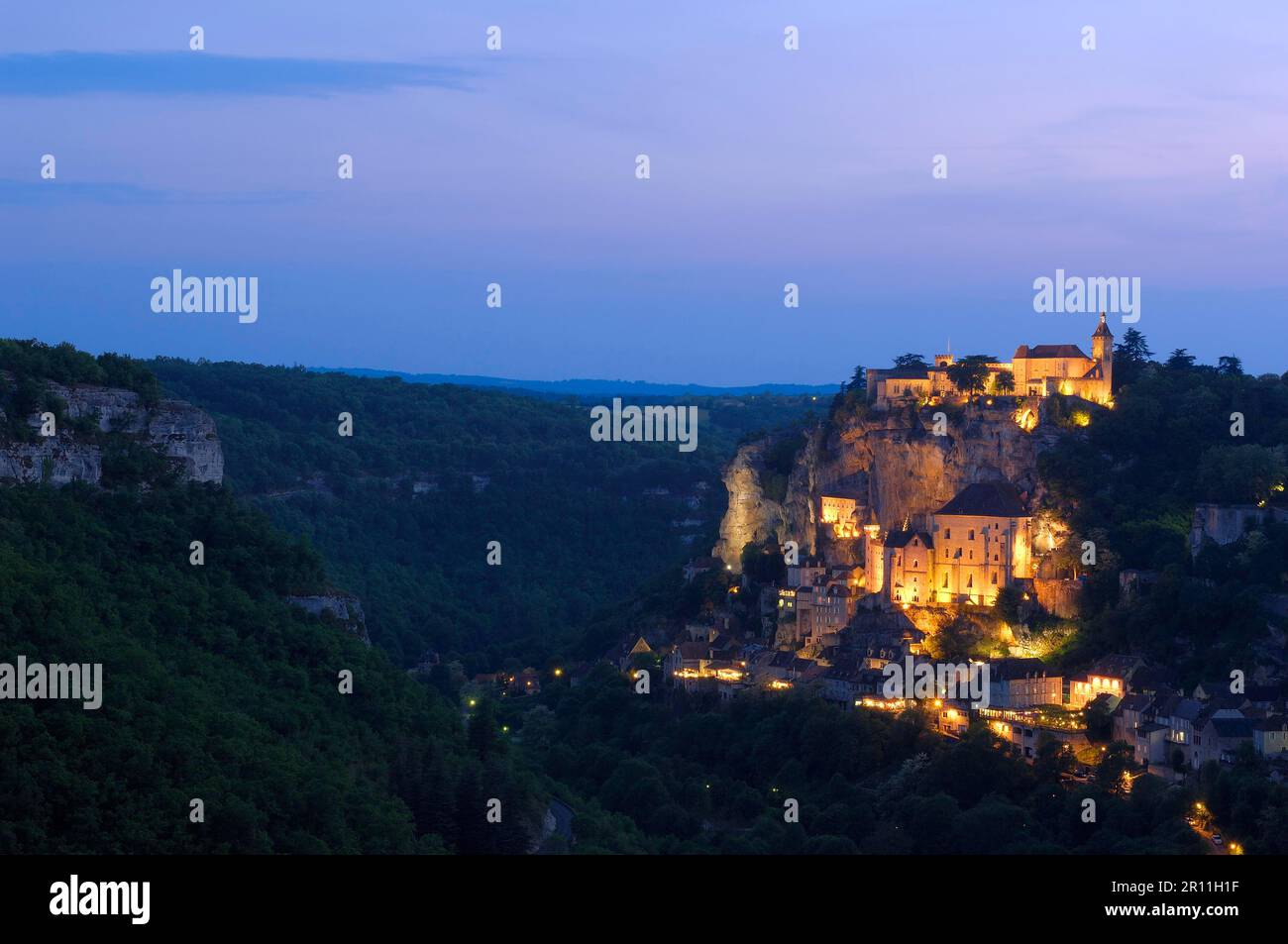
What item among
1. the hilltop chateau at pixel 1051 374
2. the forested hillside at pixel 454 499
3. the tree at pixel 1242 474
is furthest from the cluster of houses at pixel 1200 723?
the forested hillside at pixel 454 499

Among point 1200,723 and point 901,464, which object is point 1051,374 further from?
point 1200,723

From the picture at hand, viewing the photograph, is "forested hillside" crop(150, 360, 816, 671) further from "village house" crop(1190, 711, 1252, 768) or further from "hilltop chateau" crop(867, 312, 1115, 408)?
"village house" crop(1190, 711, 1252, 768)

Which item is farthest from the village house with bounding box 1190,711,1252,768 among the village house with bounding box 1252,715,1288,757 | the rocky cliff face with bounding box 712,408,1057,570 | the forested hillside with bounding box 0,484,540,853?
the forested hillside with bounding box 0,484,540,853

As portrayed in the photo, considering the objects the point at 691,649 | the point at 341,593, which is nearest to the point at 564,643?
the point at 691,649

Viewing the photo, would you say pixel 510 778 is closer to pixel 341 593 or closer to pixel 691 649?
pixel 341 593

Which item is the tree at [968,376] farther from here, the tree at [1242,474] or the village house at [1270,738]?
the village house at [1270,738]
